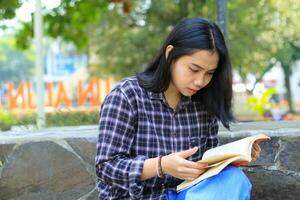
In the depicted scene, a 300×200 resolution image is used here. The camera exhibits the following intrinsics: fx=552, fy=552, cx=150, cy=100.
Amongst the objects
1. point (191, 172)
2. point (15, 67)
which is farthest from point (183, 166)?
point (15, 67)

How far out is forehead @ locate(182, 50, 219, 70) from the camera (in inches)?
75.7

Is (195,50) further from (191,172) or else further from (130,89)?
(191,172)

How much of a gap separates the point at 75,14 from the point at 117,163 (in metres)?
5.72

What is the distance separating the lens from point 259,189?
283 centimetres

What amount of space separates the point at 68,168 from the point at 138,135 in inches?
39.6

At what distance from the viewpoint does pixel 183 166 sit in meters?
1.77

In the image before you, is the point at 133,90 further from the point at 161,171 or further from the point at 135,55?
the point at 135,55

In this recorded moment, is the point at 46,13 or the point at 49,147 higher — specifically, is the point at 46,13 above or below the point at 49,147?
above

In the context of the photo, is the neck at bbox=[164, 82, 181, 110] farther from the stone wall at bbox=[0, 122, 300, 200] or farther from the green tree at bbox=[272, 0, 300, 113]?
the green tree at bbox=[272, 0, 300, 113]

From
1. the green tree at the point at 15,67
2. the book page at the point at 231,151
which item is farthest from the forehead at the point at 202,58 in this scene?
the green tree at the point at 15,67

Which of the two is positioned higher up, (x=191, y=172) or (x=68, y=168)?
(x=191, y=172)

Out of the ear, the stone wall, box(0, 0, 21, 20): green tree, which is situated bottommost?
the stone wall

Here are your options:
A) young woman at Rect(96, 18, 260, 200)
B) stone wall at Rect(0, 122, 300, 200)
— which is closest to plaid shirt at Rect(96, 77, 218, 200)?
young woman at Rect(96, 18, 260, 200)

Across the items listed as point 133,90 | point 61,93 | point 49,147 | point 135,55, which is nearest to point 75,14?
point 49,147
